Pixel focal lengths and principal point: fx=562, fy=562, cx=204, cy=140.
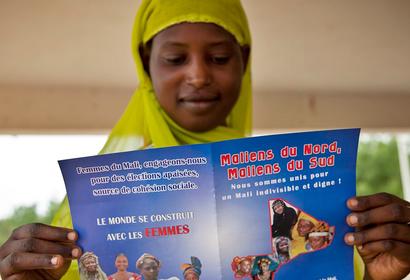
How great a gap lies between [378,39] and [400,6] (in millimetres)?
461

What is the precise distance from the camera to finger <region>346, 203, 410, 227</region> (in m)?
1.01

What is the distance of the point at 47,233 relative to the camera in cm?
104

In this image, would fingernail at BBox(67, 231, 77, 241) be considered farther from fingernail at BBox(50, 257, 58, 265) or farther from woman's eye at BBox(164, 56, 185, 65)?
woman's eye at BBox(164, 56, 185, 65)

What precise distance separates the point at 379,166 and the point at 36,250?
12.6 m

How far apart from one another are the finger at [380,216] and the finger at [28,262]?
0.53 meters

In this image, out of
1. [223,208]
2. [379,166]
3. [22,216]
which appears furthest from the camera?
[379,166]

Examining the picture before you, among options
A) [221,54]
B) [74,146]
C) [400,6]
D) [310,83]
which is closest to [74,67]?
[74,146]

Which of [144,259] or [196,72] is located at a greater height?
[196,72]

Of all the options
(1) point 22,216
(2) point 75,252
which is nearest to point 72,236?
(2) point 75,252

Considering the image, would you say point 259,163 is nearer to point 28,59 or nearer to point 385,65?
point 28,59

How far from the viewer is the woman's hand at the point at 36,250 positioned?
1.02 meters

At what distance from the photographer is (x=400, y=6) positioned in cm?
307

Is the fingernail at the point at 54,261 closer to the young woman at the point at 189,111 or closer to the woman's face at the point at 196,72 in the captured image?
the young woman at the point at 189,111

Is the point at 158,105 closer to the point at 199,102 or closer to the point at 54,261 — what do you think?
the point at 199,102
